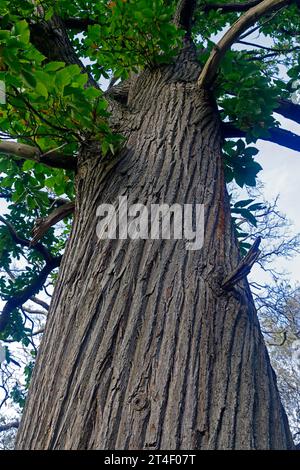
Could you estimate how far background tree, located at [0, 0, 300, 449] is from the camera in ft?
3.13

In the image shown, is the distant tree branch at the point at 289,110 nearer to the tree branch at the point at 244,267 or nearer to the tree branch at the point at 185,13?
the tree branch at the point at 185,13

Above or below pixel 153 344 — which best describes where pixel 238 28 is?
above

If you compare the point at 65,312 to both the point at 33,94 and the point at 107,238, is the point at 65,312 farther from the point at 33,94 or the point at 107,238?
the point at 33,94

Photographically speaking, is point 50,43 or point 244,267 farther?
point 50,43

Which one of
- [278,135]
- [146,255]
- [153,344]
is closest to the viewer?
[153,344]

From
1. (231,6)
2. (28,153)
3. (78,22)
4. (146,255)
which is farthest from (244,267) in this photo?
(231,6)

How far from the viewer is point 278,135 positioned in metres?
2.20

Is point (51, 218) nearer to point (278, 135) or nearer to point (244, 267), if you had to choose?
point (244, 267)

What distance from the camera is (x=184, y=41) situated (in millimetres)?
2750

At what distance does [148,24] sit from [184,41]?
94 cm

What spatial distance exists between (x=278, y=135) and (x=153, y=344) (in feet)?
5.35

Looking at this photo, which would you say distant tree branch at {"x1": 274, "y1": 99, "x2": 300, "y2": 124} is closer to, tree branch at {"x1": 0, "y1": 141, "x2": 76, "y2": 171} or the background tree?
the background tree

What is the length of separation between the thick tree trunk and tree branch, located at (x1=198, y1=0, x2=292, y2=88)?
607 mm
